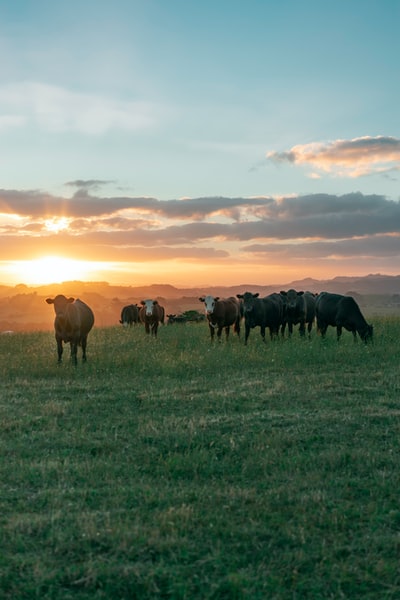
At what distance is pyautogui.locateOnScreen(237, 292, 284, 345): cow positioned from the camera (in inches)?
1086

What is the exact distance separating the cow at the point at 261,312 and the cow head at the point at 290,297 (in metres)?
0.49

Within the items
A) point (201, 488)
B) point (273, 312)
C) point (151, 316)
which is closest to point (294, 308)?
point (273, 312)

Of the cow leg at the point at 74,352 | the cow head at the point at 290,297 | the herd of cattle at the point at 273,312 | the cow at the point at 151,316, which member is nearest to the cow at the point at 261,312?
the herd of cattle at the point at 273,312

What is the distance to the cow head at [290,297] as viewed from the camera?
98.2 ft

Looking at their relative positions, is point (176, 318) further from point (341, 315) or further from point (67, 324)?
point (67, 324)

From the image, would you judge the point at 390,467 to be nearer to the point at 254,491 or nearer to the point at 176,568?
the point at 254,491

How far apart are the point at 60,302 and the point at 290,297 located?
43.4 feet

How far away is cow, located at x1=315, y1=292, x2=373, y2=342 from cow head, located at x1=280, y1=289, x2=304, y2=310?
1593 mm

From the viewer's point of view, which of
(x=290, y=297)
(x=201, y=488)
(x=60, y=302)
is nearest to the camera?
(x=201, y=488)

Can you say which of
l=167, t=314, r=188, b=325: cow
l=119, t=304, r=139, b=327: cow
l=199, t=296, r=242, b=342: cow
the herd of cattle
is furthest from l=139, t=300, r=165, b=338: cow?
l=167, t=314, r=188, b=325: cow

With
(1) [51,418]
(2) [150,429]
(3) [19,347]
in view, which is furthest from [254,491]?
(3) [19,347]

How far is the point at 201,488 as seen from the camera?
26.1 ft

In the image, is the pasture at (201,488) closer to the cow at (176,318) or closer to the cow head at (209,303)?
the cow head at (209,303)

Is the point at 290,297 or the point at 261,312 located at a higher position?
the point at 290,297
